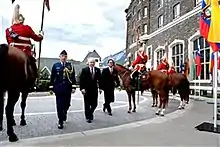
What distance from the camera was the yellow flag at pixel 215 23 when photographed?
23.0 feet

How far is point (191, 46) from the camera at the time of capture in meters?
25.9

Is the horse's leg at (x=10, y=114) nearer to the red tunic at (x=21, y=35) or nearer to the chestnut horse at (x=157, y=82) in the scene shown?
the red tunic at (x=21, y=35)

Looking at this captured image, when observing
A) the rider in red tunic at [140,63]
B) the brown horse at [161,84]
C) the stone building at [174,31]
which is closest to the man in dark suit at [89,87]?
the brown horse at [161,84]

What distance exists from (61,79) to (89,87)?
132 cm

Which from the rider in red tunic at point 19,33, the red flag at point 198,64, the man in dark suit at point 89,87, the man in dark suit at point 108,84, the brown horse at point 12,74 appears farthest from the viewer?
the red flag at point 198,64

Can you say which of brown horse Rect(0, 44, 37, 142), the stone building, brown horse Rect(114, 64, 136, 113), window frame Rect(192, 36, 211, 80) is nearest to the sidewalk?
brown horse Rect(0, 44, 37, 142)

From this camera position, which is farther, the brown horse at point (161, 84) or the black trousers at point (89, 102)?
the brown horse at point (161, 84)

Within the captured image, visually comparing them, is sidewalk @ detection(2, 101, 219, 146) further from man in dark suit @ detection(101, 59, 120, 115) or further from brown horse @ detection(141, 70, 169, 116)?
brown horse @ detection(141, 70, 169, 116)

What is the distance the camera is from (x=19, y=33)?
23.9 feet

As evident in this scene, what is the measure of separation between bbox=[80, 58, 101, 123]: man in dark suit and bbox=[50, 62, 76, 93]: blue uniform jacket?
90 centimetres

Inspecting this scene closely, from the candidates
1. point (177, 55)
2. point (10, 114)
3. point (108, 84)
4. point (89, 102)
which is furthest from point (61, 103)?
point (177, 55)

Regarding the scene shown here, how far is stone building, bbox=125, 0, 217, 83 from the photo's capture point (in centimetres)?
2472

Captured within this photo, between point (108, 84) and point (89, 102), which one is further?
point (108, 84)

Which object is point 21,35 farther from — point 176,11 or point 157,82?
point 176,11
